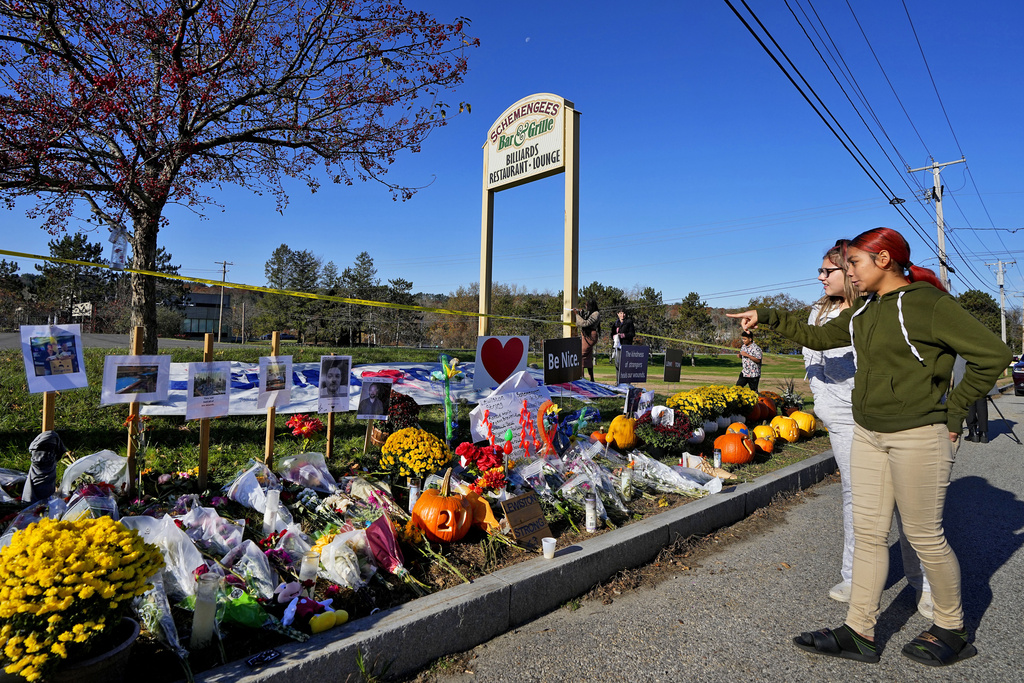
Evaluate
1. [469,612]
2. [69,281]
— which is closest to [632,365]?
[469,612]

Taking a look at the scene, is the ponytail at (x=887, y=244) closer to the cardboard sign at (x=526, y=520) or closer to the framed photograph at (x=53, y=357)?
the cardboard sign at (x=526, y=520)

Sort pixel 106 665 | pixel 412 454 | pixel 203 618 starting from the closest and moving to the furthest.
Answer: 1. pixel 106 665
2. pixel 203 618
3. pixel 412 454

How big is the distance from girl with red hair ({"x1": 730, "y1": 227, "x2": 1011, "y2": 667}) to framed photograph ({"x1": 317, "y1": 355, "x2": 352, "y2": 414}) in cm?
341

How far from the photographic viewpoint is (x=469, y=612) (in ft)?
9.11

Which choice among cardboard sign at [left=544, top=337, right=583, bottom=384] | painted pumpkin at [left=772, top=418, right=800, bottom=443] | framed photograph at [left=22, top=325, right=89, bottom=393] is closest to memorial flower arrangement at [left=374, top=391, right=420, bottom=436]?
cardboard sign at [left=544, top=337, right=583, bottom=384]

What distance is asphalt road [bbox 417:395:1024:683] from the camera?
2635 mm

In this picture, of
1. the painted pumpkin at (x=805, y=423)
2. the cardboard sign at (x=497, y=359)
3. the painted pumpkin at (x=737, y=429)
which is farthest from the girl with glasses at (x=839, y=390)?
the painted pumpkin at (x=805, y=423)

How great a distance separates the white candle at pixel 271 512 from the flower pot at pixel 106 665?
109cm

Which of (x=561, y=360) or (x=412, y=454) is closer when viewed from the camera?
(x=412, y=454)

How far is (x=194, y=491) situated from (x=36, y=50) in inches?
184

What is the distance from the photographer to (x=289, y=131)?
748 centimetres

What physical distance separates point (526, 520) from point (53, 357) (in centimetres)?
300

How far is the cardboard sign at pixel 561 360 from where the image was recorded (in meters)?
5.94

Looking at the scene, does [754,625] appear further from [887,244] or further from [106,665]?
[106,665]
